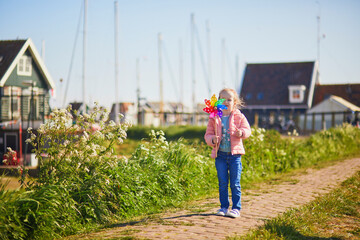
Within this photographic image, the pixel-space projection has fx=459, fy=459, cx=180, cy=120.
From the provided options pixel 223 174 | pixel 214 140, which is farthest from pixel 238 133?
pixel 223 174

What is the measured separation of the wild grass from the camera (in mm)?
5355

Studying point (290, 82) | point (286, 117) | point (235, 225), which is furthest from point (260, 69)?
point (235, 225)

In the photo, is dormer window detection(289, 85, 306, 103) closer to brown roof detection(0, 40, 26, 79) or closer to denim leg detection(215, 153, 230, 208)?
brown roof detection(0, 40, 26, 79)

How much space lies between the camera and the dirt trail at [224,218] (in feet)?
16.8

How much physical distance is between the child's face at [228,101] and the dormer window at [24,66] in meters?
25.7

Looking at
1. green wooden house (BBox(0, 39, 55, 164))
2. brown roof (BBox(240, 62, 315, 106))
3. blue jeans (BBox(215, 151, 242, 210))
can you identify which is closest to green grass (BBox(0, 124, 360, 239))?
blue jeans (BBox(215, 151, 242, 210))

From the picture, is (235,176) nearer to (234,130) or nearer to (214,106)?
(234,130)

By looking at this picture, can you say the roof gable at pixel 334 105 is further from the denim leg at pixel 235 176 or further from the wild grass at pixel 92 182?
the denim leg at pixel 235 176

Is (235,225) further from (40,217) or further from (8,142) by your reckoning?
(8,142)

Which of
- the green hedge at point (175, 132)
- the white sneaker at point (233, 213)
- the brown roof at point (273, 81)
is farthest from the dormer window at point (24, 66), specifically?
the white sneaker at point (233, 213)

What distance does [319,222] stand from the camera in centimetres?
592

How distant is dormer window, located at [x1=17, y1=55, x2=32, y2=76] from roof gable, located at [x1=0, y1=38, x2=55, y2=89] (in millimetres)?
401

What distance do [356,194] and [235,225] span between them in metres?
3.41

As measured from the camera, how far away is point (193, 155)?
9.09m
